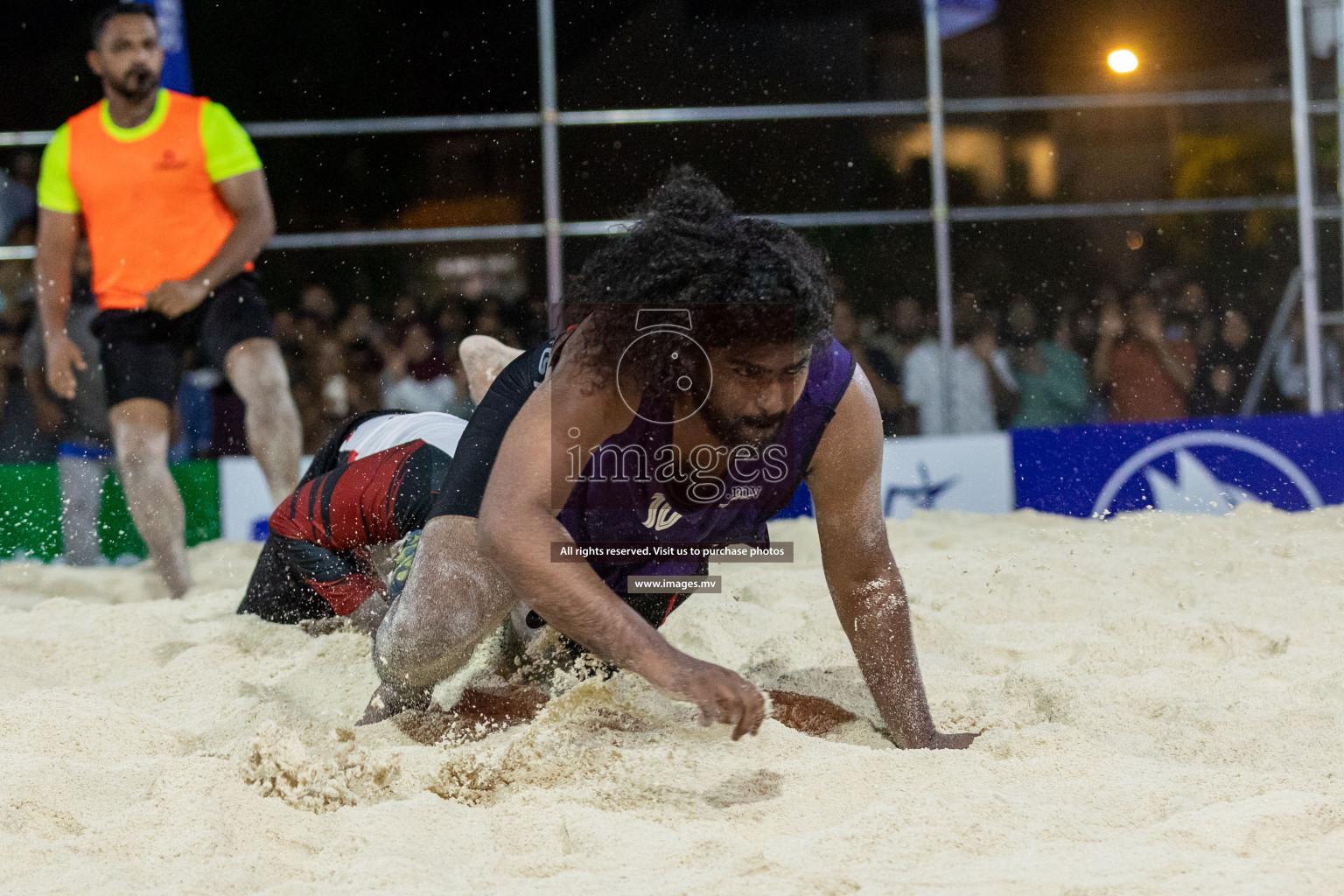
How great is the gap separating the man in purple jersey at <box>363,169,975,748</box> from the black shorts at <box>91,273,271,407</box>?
6.40ft

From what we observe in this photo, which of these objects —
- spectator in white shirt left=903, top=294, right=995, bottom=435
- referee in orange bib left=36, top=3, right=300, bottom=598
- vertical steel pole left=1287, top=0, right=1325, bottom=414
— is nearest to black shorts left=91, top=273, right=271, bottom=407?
referee in orange bib left=36, top=3, right=300, bottom=598

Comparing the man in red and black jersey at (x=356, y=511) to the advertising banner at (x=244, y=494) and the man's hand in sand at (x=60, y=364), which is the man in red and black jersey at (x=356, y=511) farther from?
the advertising banner at (x=244, y=494)

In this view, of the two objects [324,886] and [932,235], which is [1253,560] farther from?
[932,235]

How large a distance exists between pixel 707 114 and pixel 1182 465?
8.74ft

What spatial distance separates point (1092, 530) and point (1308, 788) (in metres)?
2.46

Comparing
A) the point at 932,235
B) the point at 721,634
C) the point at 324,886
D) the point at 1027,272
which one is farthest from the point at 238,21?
the point at 324,886

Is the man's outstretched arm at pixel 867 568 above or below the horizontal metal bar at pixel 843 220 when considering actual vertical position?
below

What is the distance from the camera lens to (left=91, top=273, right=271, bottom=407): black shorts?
381cm

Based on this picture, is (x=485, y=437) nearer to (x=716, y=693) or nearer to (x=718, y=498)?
(x=718, y=498)

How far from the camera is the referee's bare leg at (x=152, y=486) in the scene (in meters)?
3.71

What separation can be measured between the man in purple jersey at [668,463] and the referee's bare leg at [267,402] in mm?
1778

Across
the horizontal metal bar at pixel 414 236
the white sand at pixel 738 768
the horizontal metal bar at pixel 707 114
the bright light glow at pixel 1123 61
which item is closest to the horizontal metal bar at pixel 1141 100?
the horizontal metal bar at pixel 707 114

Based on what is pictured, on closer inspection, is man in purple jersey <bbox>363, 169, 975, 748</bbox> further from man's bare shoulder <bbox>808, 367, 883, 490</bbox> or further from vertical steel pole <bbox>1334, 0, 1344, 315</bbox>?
vertical steel pole <bbox>1334, 0, 1344, 315</bbox>

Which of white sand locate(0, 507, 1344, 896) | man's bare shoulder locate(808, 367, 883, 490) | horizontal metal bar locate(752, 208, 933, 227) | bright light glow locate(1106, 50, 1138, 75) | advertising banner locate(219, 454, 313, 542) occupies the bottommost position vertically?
white sand locate(0, 507, 1344, 896)
